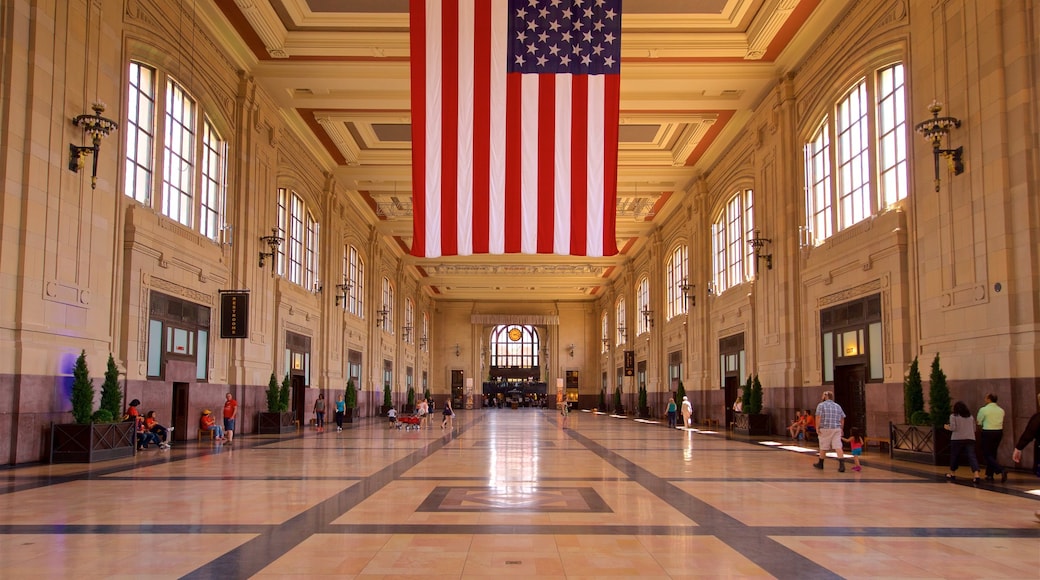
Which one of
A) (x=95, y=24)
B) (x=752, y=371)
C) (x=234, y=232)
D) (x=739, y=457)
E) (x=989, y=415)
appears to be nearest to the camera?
(x=989, y=415)

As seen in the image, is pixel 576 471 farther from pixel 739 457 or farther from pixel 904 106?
pixel 904 106

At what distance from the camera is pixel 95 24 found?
13.7m

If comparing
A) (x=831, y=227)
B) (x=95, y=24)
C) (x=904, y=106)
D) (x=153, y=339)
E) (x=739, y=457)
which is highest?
(x=95, y=24)

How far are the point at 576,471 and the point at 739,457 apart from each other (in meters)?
4.22

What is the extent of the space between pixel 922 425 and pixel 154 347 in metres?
14.5

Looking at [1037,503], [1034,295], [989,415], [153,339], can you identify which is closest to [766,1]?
[1034,295]

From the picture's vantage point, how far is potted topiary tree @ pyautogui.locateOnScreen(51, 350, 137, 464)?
12.6 meters

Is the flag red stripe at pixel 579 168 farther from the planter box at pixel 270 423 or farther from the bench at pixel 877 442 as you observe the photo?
the planter box at pixel 270 423

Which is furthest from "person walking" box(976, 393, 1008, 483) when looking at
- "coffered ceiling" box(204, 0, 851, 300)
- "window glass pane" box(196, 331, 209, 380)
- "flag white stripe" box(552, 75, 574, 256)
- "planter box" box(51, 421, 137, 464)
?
"window glass pane" box(196, 331, 209, 380)

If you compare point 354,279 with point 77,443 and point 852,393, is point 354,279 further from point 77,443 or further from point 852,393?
point 852,393

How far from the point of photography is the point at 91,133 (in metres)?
13.0

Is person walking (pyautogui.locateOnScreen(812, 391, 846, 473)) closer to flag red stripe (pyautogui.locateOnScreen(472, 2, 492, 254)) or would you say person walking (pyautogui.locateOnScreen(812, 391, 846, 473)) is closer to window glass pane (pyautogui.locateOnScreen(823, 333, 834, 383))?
window glass pane (pyautogui.locateOnScreen(823, 333, 834, 383))

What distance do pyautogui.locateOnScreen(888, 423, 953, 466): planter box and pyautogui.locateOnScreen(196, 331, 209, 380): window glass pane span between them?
48.0ft

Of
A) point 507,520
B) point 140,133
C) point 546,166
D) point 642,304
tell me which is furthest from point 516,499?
point 642,304
